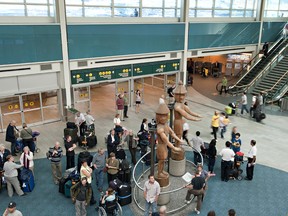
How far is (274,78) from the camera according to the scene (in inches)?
850

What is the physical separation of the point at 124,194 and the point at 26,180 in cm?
315

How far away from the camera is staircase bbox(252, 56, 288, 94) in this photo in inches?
811

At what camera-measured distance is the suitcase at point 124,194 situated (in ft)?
28.6

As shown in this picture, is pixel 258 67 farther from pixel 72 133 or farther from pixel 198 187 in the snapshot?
pixel 198 187

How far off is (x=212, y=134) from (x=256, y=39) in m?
12.6

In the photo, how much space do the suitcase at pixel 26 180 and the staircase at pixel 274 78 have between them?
16281 millimetres

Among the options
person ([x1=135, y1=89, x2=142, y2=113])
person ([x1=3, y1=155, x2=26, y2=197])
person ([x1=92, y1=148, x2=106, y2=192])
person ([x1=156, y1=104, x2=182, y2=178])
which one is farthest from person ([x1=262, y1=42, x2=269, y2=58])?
person ([x1=3, y1=155, x2=26, y2=197])

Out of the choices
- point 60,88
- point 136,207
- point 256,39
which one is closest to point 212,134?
point 136,207

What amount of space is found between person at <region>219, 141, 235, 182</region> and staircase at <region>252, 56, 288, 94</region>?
12.2 metres

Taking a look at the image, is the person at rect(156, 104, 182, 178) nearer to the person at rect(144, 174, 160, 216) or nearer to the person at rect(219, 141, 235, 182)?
the person at rect(144, 174, 160, 216)

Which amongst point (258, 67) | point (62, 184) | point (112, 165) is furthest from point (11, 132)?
point (258, 67)

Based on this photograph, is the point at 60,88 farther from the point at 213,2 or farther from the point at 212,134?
the point at 213,2

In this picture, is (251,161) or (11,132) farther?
(11,132)

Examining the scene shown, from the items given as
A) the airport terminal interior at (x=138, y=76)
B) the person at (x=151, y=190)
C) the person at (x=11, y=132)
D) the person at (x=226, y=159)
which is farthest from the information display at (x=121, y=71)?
the person at (x=151, y=190)
